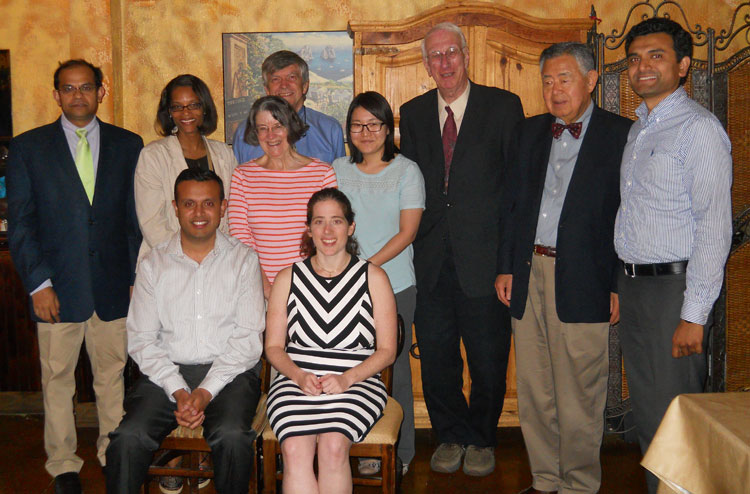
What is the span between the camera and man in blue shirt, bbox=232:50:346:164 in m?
3.30

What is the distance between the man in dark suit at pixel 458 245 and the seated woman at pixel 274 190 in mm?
541

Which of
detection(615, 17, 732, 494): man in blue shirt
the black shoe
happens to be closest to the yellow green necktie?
the black shoe

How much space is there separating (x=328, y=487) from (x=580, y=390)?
1.11m

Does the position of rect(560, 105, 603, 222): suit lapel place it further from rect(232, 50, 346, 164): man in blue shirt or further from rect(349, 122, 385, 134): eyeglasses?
rect(232, 50, 346, 164): man in blue shirt

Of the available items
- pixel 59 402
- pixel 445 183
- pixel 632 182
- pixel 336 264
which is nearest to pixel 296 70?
pixel 445 183

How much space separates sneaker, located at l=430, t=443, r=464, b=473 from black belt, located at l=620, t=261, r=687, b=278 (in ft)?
4.21

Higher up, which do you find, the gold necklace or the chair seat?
the gold necklace

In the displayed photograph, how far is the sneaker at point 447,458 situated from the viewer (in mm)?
3191

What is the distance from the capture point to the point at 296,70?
331 cm

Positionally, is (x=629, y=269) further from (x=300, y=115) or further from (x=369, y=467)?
(x=300, y=115)

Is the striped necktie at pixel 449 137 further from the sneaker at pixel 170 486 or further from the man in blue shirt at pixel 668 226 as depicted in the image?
the sneaker at pixel 170 486

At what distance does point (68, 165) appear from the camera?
118 inches

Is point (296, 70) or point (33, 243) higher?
point (296, 70)

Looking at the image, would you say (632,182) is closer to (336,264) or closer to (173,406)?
(336,264)
